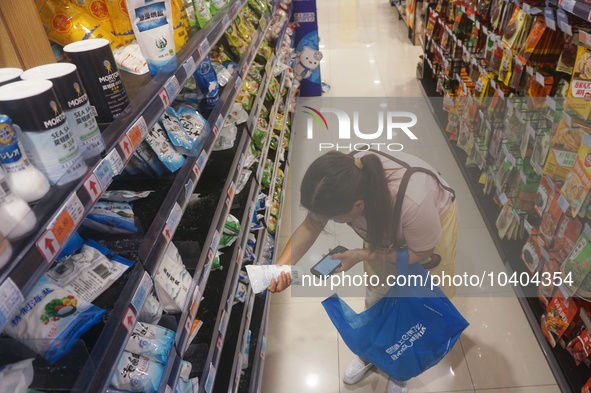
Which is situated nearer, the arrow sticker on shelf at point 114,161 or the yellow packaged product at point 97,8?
the arrow sticker on shelf at point 114,161

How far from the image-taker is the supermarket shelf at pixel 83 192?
66 cm

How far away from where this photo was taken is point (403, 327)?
1536mm

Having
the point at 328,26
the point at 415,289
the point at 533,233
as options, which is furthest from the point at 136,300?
the point at 328,26

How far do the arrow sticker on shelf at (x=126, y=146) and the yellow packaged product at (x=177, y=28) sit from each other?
638 millimetres

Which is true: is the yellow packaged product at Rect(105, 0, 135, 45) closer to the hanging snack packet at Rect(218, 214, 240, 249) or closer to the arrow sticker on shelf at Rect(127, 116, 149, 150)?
the arrow sticker on shelf at Rect(127, 116, 149, 150)

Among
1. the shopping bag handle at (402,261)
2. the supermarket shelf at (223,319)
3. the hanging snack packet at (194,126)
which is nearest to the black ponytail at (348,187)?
the shopping bag handle at (402,261)

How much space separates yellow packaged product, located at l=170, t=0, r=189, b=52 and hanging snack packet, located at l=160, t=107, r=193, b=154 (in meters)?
0.25

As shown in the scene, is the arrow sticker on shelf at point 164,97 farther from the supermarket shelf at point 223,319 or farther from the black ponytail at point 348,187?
the supermarket shelf at point 223,319

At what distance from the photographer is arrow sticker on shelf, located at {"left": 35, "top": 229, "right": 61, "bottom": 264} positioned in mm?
689

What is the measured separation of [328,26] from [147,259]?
7598 millimetres

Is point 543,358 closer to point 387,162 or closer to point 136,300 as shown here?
point 387,162

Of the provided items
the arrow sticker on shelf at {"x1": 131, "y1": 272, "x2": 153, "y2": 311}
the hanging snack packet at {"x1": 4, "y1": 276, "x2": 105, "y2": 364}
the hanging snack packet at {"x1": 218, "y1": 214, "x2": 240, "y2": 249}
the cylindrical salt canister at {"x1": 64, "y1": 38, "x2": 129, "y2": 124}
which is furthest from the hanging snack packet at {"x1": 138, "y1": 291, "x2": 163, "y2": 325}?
the hanging snack packet at {"x1": 218, "y1": 214, "x2": 240, "y2": 249}

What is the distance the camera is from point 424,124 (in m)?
4.42

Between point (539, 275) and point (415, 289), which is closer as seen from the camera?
point (415, 289)
